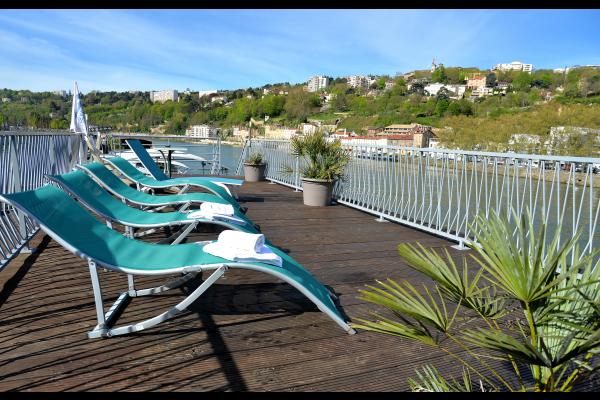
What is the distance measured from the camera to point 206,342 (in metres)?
2.46

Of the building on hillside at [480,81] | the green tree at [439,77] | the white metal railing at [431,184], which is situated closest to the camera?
the white metal railing at [431,184]

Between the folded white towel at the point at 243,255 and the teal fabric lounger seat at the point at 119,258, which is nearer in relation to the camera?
the teal fabric lounger seat at the point at 119,258

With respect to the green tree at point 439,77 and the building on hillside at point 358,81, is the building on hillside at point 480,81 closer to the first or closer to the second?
the green tree at point 439,77

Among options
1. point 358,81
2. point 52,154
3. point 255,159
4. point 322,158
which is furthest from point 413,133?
point 358,81

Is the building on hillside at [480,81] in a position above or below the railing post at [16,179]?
above

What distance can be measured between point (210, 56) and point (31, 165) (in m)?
26.9

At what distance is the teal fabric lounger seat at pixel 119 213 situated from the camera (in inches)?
137

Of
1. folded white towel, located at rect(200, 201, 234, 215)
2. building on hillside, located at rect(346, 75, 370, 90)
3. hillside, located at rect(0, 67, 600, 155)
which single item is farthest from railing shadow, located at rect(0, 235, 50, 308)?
building on hillside, located at rect(346, 75, 370, 90)

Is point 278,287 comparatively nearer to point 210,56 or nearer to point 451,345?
point 451,345

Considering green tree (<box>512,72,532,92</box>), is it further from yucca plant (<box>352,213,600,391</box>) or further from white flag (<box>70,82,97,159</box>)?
yucca plant (<box>352,213,600,391</box>)

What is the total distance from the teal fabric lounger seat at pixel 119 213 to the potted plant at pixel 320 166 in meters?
3.21

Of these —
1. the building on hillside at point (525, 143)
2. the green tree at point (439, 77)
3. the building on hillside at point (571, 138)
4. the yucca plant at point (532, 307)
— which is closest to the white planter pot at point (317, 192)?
the yucca plant at point (532, 307)

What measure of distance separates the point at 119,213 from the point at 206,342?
1.78 metres

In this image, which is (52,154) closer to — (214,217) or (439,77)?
(214,217)
